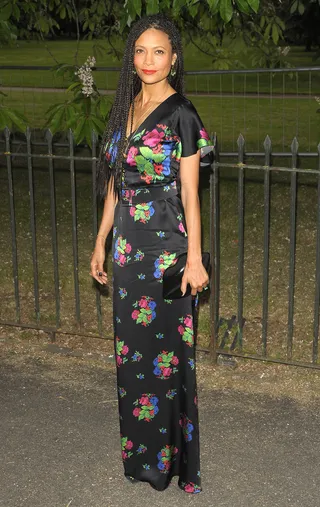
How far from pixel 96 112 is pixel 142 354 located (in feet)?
7.69

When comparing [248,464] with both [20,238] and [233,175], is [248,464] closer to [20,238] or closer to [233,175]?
[20,238]

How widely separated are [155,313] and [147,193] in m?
0.56

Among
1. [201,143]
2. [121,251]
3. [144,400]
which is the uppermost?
[201,143]

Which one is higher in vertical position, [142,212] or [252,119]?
[252,119]

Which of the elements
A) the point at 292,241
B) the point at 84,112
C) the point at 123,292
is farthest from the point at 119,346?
the point at 84,112

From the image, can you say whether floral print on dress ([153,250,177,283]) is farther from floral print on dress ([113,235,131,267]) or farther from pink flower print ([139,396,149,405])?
pink flower print ([139,396,149,405])

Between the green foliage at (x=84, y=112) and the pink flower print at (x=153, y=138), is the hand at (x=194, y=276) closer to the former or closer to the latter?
the pink flower print at (x=153, y=138)

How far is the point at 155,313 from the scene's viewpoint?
4.02 meters

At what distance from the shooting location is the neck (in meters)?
3.88

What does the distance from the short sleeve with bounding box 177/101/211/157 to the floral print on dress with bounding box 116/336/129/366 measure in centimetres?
96

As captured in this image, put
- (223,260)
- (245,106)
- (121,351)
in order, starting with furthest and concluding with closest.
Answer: (245,106)
(223,260)
(121,351)

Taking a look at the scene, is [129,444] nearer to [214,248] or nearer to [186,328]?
[186,328]

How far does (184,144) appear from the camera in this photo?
380 cm

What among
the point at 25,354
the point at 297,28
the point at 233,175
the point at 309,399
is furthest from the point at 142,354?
the point at 297,28
